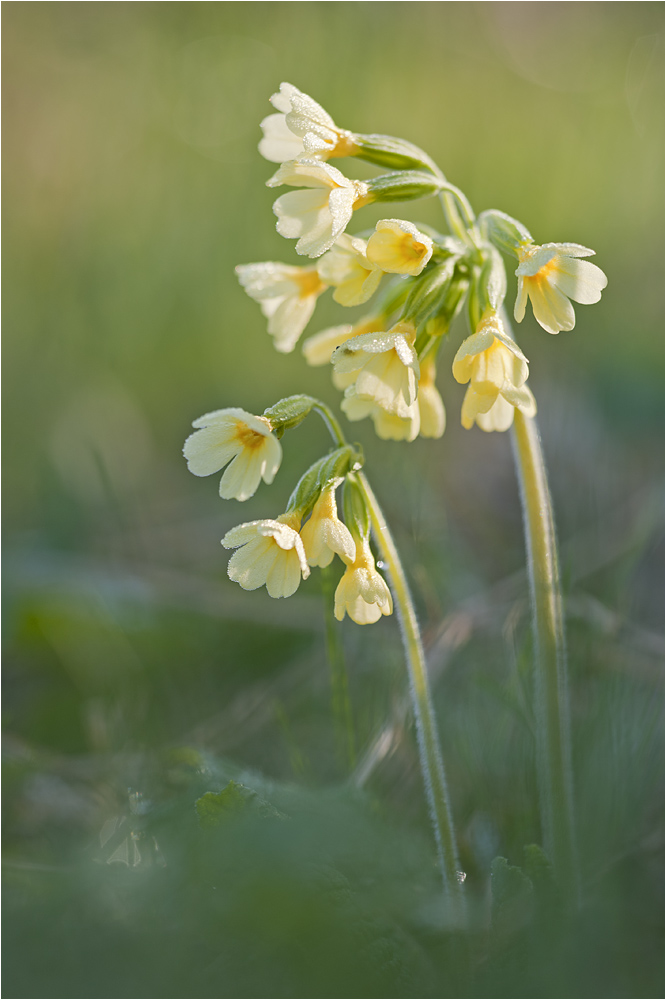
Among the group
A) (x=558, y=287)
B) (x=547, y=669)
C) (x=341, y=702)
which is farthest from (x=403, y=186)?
(x=341, y=702)

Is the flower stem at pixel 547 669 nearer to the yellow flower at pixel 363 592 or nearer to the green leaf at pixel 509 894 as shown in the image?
the green leaf at pixel 509 894

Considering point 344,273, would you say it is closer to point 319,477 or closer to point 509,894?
point 319,477

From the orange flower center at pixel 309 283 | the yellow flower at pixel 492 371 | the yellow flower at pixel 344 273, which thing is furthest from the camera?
the orange flower center at pixel 309 283

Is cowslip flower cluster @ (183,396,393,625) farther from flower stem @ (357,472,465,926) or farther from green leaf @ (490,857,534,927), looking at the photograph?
green leaf @ (490,857,534,927)

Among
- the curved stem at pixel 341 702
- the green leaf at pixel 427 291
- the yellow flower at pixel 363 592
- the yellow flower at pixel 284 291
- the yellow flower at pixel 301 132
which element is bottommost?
the curved stem at pixel 341 702

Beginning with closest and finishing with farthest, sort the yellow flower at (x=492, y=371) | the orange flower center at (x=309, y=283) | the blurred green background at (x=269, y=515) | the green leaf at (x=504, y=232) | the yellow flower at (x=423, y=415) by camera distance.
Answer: the blurred green background at (x=269, y=515), the yellow flower at (x=492, y=371), the green leaf at (x=504, y=232), the yellow flower at (x=423, y=415), the orange flower center at (x=309, y=283)

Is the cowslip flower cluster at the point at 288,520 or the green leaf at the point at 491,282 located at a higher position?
the green leaf at the point at 491,282

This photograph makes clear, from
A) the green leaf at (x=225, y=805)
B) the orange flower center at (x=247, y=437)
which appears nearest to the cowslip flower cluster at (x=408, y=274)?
the orange flower center at (x=247, y=437)
